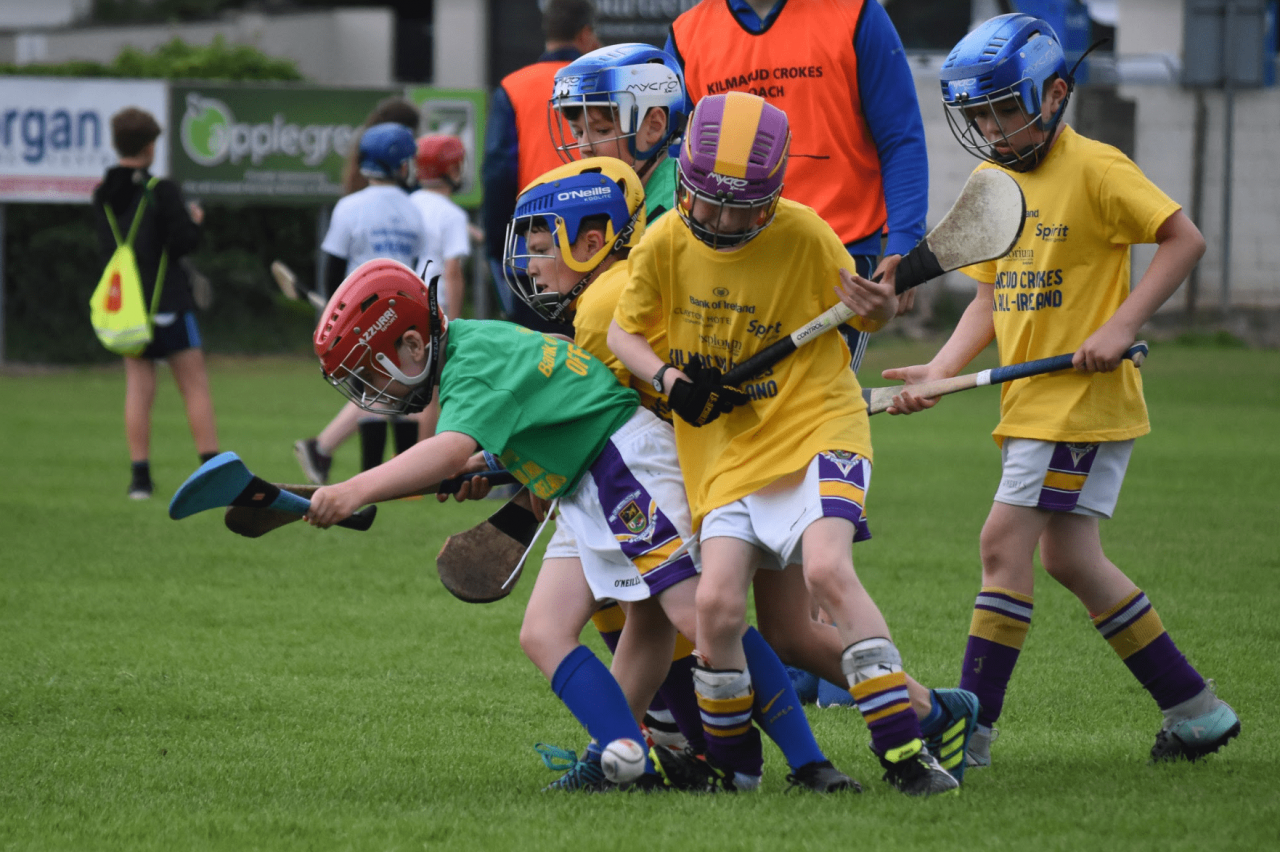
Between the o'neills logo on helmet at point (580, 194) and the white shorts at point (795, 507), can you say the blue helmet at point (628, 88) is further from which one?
the white shorts at point (795, 507)

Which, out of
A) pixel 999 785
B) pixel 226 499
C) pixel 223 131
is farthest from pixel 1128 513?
pixel 223 131

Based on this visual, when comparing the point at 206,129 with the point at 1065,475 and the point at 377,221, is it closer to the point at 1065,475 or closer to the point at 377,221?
the point at 377,221

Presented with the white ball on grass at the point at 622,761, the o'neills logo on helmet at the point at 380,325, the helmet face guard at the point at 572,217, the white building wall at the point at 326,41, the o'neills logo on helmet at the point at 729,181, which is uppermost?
the white building wall at the point at 326,41

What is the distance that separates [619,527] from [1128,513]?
5.18 m

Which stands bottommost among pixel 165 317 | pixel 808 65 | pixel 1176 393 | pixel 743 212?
pixel 1176 393

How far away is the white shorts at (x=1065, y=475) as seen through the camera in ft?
12.8

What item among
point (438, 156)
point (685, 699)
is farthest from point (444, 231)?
point (685, 699)

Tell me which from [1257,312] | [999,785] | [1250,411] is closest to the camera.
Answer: [999,785]

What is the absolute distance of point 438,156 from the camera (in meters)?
9.15

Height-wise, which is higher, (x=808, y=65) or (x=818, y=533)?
(x=808, y=65)

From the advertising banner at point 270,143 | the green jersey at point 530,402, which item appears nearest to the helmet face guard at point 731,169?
the green jersey at point 530,402

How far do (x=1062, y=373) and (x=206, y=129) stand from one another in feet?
47.0

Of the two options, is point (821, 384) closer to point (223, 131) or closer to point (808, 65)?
point (808, 65)

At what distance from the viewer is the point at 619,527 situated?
364 centimetres
